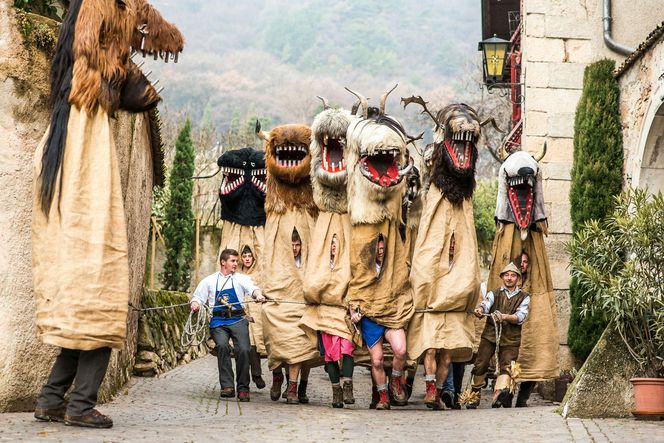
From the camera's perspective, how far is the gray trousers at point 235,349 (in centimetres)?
1180

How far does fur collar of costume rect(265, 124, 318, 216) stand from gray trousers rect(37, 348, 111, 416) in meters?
4.65

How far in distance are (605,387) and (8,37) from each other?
570cm

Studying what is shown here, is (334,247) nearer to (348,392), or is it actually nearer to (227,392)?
(348,392)

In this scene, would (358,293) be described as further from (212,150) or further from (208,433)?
(212,150)

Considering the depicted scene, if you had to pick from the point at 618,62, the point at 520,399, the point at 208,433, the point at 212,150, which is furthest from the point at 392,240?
the point at 212,150

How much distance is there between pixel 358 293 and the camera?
11258 mm

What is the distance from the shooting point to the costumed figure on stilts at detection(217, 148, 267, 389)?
45.1ft

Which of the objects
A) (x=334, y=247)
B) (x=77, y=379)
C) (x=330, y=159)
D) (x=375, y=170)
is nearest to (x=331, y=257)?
(x=334, y=247)

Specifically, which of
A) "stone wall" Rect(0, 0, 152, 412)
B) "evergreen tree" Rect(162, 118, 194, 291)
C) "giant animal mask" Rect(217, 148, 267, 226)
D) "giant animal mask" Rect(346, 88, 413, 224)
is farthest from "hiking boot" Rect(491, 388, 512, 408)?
"evergreen tree" Rect(162, 118, 194, 291)

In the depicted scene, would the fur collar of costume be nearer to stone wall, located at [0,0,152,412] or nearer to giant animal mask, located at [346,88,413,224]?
giant animal mask, located at [346,88,413,224]

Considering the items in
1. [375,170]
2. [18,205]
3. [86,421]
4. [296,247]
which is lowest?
[86,421]

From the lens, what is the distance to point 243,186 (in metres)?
13.9

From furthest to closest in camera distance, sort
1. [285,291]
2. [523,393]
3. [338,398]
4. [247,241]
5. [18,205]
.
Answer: [247,241] → [523,393] → [285,291] → [338,398] → [18,205]

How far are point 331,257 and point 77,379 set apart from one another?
4.11 meters
